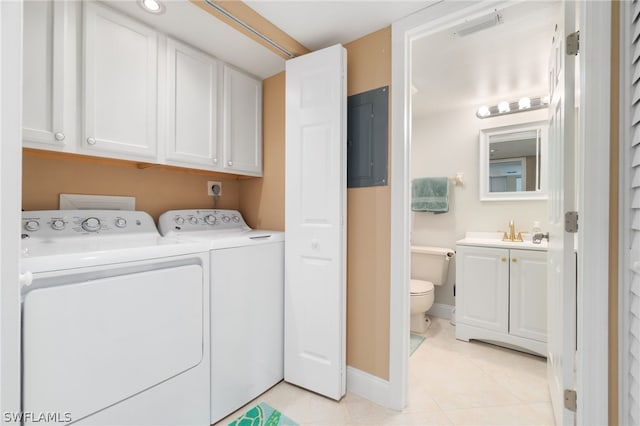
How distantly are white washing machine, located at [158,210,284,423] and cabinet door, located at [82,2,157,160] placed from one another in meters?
0.55

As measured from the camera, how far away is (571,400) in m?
1.18

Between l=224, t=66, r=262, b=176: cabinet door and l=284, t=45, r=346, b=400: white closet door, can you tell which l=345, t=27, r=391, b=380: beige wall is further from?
l=224, t=66, r=262, b=176: cabinet door

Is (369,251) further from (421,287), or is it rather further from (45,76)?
(45,76)

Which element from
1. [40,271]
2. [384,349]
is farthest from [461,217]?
[40,271]

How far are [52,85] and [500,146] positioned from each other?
11.0ft

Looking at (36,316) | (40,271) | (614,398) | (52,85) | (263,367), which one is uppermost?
(52,85)

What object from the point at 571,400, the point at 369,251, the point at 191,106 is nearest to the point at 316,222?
the point at 369,251

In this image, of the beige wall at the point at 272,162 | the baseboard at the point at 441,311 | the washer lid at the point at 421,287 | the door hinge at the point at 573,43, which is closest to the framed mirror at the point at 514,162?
the washer lid at the point at 421,287

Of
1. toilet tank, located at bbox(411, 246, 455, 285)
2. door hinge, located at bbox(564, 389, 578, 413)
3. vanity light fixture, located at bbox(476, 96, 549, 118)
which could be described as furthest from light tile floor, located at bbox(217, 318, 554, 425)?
vanity light fixture, located at bbox(476, 96, 549, 118)

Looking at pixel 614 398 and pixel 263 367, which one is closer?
pixel 614 398

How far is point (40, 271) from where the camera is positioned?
981 mm

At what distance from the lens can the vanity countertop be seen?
2.30 m

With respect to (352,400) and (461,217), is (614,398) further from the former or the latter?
(461,217)

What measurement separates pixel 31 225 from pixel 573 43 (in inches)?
101
